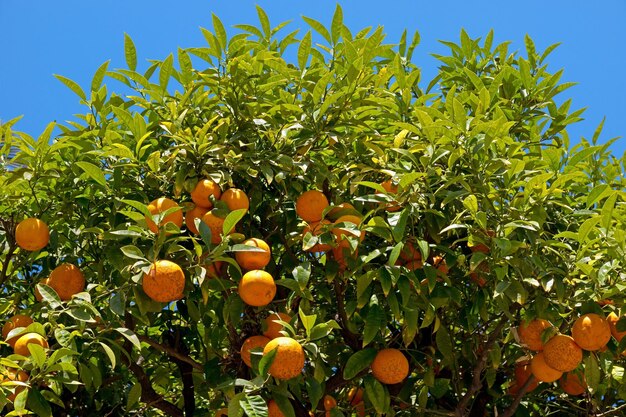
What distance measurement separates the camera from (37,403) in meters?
2.44

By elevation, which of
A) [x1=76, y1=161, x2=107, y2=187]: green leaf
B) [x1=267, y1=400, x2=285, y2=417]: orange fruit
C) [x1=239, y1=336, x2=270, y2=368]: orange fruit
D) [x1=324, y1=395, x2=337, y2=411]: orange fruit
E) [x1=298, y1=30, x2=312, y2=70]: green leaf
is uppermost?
[x1=298, y1=30, x2=312, y2=70]: green leaf

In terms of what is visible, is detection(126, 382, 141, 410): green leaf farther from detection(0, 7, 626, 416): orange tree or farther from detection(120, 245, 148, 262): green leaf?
detection(120, 245, 148, 262): green leaf

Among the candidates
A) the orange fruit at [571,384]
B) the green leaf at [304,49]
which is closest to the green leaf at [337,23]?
the green leaf at [304,49]

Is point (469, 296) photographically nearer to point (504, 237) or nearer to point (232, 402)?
point (504, 237)

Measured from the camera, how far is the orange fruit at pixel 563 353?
2633 mm

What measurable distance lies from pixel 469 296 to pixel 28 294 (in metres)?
1.67

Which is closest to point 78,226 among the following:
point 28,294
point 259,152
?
point 28,294

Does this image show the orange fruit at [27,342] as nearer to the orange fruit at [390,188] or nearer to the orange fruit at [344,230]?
the orange fruit at [344,230]

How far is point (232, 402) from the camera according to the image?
7.67ft

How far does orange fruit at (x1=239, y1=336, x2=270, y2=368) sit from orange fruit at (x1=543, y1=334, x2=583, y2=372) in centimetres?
86

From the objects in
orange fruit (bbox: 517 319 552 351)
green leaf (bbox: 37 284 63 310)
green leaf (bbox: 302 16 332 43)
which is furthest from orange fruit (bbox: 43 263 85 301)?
orange fruit (bbox: 517 319 552 351)

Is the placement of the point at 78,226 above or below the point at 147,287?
above

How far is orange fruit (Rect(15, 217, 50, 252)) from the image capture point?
2.82 meters

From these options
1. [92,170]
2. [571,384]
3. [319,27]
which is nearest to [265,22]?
[319,27]
